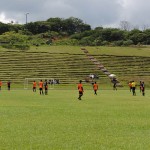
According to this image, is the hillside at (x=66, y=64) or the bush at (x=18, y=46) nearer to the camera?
the hillside at (x=66, y=64)

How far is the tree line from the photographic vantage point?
116m

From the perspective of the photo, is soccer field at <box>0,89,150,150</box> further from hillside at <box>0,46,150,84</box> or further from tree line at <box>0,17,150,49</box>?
tree line at <box>0,17,150,49</box>

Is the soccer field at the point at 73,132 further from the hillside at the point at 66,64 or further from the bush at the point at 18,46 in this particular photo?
the bush at the point at 18,46

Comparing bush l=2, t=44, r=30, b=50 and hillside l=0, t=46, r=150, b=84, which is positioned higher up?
bush l=2, t=44, r=30, b=50

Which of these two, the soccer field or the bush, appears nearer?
the soccer field

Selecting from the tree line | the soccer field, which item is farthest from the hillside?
the soccer field

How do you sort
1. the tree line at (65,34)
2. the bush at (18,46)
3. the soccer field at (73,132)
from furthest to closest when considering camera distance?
1. the tree line at (65,34)
2. the bush at (18,46)
3. the soccer field at (73,132)

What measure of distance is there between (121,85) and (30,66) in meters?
19.4

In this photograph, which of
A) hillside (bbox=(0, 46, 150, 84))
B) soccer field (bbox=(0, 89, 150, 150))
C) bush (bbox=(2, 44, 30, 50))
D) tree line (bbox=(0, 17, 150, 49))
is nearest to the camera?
soccer field (bbox=(0, 89, 150, 150))

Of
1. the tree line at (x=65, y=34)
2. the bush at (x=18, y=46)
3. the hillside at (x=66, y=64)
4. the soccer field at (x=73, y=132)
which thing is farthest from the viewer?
the tree line at (x=65, y=34)

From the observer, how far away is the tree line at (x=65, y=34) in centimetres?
11629

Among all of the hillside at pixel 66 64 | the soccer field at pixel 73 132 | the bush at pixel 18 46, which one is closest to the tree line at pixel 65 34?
the bush at pixel 18 46

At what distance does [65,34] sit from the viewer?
5915 inches

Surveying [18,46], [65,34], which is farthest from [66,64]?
[65,34]
